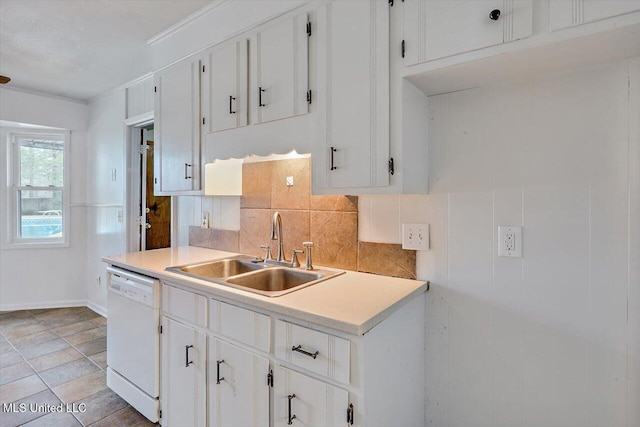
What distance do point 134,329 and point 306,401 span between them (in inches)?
49.1

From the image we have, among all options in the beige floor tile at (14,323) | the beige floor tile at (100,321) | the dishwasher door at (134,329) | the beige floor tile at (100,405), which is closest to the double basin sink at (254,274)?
the dishwasher door at (134,329)

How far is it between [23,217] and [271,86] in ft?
12.6

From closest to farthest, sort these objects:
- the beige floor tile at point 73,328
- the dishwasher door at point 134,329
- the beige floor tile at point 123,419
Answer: the dishwasher door at point 134,329, the beige floor tile at point 123,419, the beige floor tile at point 73,328

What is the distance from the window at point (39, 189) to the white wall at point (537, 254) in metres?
4.15

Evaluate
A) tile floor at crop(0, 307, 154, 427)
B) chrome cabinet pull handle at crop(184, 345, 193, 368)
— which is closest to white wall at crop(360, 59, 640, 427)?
chrome cabinet pull handle at crop(184, 345, 193, 368)

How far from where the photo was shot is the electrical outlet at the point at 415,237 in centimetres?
159

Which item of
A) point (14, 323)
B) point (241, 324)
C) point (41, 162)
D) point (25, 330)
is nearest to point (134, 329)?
point (241, 324)

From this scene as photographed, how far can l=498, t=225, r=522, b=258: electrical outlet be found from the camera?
1.39 metres

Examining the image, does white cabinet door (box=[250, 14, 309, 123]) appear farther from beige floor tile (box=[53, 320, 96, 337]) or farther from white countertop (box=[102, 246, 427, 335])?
beige floor tile (box=[53, 320, 96, 337])

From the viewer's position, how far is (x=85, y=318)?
11.9 ft

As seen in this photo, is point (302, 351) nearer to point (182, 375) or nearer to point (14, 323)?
point (182, 375)

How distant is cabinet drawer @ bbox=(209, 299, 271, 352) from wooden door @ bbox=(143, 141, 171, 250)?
2417 millimetres

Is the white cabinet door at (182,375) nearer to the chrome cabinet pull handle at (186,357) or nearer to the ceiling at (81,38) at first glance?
the chrome cabinet pull handle at (186,357)

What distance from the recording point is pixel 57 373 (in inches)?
97.7
